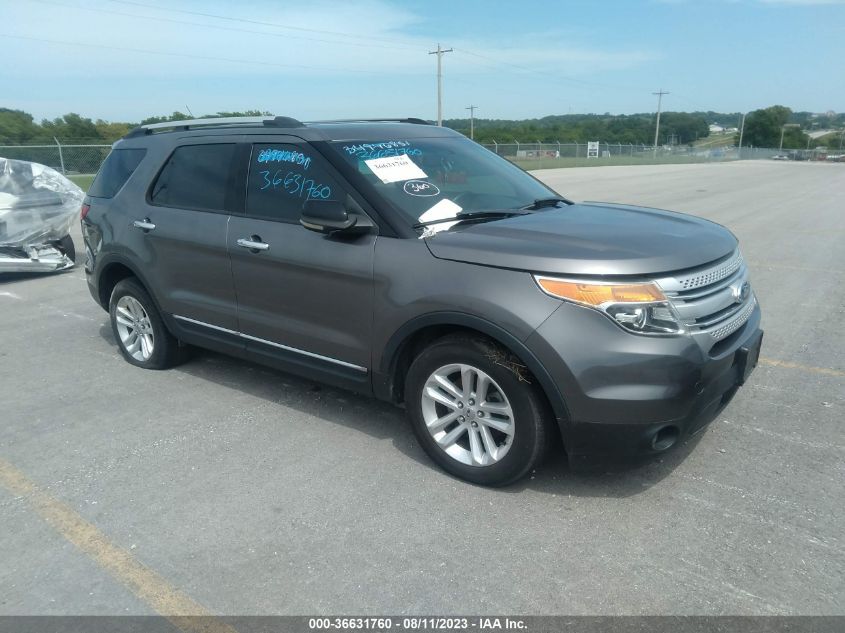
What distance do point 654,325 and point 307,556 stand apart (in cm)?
185

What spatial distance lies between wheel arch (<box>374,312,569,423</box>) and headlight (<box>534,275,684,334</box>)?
339mm

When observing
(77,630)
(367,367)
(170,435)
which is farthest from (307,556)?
(170,435)

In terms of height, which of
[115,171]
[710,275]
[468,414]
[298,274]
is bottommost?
[468,414]

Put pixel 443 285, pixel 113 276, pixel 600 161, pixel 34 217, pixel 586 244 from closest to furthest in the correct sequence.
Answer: pixel 586 244 < pixel 443 285 < pixel 113 276 < pixel 34 217 < pixel 600 161

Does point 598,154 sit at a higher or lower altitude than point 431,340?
lower

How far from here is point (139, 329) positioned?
541 centimetres

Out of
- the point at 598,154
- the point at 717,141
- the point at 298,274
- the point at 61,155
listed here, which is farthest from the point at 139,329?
the point at 717,141

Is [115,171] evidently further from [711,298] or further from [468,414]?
[711,298]

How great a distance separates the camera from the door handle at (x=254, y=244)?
4176mm

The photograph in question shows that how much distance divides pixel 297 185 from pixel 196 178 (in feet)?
3.46

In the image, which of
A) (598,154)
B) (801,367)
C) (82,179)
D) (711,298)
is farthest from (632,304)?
(598,154)

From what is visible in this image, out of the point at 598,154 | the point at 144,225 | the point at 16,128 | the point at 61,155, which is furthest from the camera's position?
the point at 598,154

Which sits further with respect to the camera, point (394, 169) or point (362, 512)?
point (394, 169)

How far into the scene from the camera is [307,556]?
2.99m
